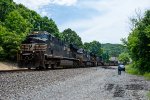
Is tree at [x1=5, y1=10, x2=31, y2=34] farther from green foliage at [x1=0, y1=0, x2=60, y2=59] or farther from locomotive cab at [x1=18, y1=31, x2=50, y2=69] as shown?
locomotive cab at [x1=18, y1=31, x2=50, y2=69]

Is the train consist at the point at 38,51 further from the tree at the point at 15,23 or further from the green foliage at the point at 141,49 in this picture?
the tree at the point at 15,23

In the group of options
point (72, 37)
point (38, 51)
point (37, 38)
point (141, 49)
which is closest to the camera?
point (38, 51)

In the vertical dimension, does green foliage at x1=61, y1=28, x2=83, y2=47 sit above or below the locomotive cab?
above

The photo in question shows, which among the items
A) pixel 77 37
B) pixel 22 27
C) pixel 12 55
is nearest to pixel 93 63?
pixel 22 27

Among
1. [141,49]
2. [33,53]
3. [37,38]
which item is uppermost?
[37,38]

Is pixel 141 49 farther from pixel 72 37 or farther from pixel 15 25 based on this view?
pixel 72 37

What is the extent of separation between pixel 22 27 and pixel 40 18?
82.6 feet

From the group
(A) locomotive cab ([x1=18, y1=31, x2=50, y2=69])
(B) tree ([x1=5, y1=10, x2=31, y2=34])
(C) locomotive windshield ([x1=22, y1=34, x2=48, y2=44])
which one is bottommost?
(A) locomotive cab ([x1=18, y1=31, x2=50, y2=69])

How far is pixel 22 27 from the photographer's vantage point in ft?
254

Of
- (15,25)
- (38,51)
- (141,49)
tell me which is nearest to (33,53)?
(38,51)

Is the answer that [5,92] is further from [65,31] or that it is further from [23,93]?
[65,31]

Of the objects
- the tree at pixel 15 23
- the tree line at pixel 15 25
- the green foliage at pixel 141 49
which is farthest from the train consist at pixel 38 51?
the tree at pixel 15 23

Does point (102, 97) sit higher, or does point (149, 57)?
point (149, 57)

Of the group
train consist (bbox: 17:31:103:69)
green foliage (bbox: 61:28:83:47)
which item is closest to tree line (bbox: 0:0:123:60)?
green foliage (bbox: 61:28:83:47)
